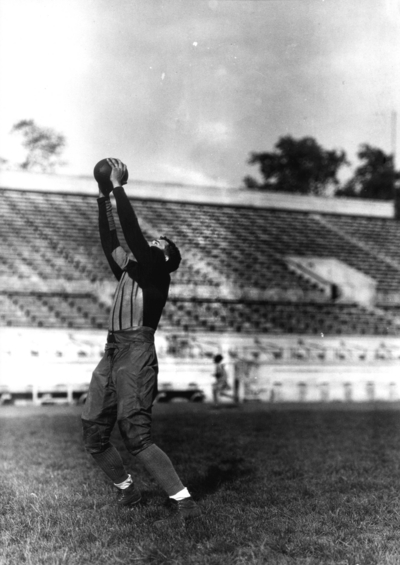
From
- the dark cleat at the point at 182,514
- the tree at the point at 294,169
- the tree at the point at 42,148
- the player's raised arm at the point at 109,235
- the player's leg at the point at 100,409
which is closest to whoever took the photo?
the dark cleat at the point at 182,514

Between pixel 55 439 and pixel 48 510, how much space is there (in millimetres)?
4185

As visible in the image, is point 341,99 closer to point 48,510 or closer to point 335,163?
point 48,510

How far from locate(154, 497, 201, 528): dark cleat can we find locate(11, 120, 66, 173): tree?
37.0m

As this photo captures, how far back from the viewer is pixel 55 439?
356 inches

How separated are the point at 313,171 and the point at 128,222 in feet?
166

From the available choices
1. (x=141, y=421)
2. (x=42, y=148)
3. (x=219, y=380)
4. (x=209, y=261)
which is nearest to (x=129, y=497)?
(x=141, y=421)

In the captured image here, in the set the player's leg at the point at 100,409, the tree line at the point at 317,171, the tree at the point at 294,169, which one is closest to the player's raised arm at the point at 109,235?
the player's leg at the point at 100,409

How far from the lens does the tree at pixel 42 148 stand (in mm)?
40344

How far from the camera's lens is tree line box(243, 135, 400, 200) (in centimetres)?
5325

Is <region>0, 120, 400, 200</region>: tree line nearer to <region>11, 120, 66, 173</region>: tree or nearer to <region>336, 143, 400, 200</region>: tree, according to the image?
<region>336, 143, 400, 200</region>: tree

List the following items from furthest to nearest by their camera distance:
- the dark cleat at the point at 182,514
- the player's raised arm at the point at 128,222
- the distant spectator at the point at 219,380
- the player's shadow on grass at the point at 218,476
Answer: the distant spectator at the point at 219,380 → the player's shadow on grass at the point at 218,476 → the player's raised arm at the point at 128,222 → the dark cleat at the point at 182,514

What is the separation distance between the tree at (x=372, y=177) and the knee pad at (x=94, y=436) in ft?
160

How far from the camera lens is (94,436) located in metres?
4.89

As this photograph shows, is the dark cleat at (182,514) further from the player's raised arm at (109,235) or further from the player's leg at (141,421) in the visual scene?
the player's raised arm at (109,235)
